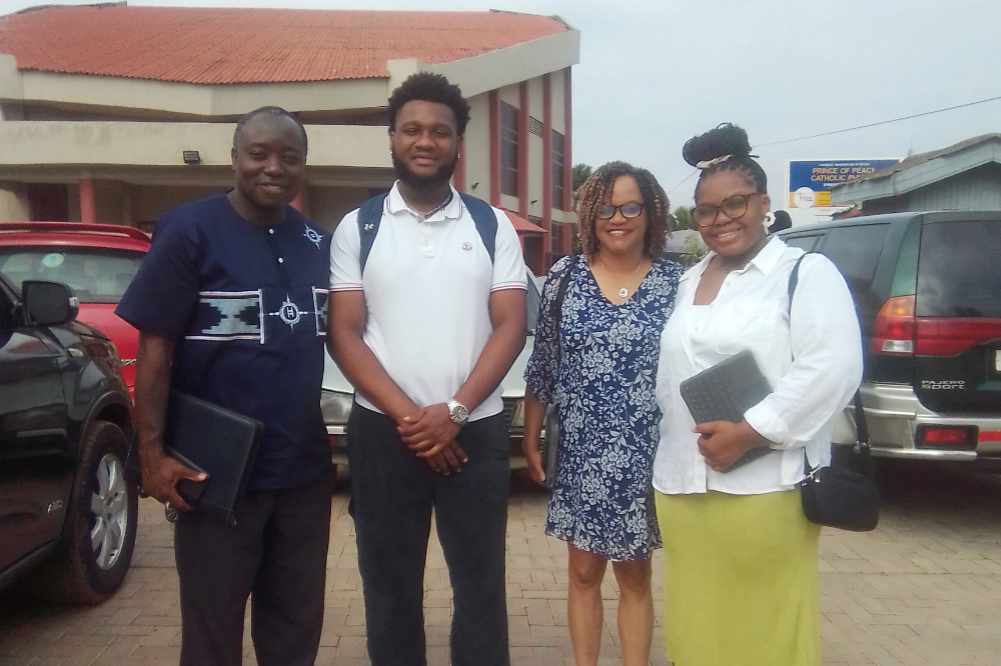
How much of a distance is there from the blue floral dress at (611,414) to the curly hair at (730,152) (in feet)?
1.47

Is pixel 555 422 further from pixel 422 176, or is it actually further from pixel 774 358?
pixel 422 176

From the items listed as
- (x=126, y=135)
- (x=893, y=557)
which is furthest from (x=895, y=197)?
(x=126, y=135)

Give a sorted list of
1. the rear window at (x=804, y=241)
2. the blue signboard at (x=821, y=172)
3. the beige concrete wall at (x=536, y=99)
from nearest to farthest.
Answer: the rear window at (x=804, y=241), the beige concrete wall at (x=536, y=99), the blue signboard at (x=821, y=172)

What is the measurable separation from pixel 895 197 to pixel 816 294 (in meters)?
13.3

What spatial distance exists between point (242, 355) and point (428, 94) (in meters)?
0.97

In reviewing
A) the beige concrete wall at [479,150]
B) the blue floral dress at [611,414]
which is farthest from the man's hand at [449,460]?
the beige concrete wall at [479,150]

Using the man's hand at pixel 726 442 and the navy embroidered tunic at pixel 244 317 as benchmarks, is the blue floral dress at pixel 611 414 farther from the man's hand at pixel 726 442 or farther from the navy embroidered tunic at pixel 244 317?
the navy embroidered tunic at pixel 244 317

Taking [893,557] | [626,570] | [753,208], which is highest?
[753,208]

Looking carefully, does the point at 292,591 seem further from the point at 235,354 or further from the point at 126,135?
the point at 126,135

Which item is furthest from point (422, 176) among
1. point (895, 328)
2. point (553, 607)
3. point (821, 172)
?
point (821, 172)

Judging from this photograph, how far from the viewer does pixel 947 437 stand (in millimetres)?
4699

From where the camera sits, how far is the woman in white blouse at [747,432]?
228 centimetres

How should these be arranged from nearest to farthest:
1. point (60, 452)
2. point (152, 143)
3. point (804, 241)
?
point (60, 452) → point (804, 241) → point (152, 143)

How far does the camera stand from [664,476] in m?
2.58
